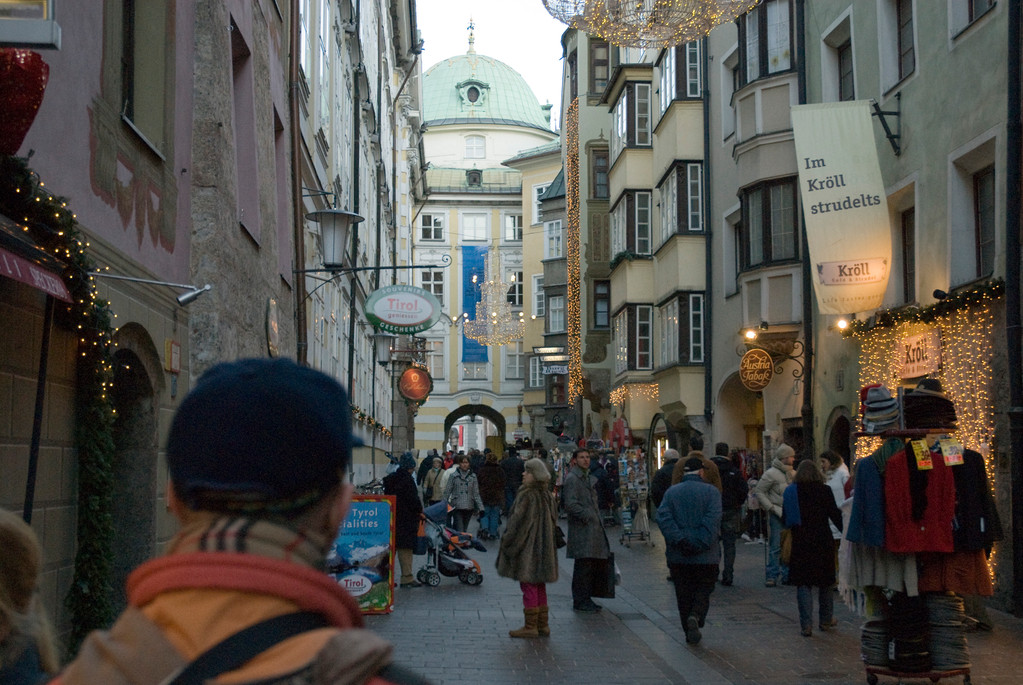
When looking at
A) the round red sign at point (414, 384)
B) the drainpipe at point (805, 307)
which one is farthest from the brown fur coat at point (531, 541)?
the round red sign at point (414, 384)

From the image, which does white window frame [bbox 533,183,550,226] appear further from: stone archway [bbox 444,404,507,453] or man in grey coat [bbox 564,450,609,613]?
man in grey coat [bbox 564,450,609,613]

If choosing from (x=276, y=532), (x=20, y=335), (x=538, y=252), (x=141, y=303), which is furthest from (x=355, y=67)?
(x=538, y=252)

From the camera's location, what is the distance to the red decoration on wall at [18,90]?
18.5ft

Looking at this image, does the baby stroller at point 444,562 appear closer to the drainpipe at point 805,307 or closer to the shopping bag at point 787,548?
the shopping bag at point 787,548

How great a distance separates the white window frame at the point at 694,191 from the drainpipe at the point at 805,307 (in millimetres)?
7207

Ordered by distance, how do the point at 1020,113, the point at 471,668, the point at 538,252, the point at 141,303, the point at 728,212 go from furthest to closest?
the point at 538,252
the point at 728,212
the point at 1020,113
the point at 471,668
the point at 141,303

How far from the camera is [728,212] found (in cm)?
2725

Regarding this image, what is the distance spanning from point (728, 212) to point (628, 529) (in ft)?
24.7

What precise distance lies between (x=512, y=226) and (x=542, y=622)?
63.1 metres

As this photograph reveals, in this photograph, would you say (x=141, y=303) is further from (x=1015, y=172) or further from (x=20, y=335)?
(x=1015, y=172)

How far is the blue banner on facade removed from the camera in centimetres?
6688

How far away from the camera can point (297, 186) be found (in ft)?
56.5

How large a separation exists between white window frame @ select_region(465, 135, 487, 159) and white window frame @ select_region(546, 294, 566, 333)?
73.5 ft

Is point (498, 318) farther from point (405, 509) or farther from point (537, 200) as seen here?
point (405, 509)
